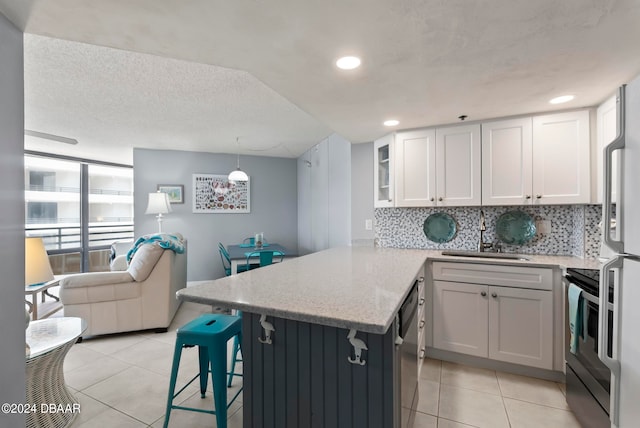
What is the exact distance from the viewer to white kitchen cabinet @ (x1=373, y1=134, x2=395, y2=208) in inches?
118

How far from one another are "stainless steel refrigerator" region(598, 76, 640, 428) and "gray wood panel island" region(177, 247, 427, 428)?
0.78m

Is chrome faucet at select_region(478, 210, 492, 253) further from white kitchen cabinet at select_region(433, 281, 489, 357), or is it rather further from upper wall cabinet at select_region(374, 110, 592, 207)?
white kitchen cabinet at select_region(433, 281, 489, 357)

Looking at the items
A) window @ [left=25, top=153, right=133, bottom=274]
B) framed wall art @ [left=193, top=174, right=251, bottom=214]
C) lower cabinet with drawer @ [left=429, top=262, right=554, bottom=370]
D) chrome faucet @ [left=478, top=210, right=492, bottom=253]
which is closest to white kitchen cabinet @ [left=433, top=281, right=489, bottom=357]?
lower cabinet with drawer @ [left=429, top=262, right=554, bottom=370]

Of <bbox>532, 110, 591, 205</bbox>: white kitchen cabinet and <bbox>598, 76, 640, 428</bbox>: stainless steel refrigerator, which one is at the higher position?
<bbox>532, 110, 591, 205</bbox>: white kitchen cabinet

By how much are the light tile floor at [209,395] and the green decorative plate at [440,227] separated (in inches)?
46.5

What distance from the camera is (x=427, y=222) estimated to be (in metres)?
3.08

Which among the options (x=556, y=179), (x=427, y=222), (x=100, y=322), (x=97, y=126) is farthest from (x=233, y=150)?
(x=556, y=179)

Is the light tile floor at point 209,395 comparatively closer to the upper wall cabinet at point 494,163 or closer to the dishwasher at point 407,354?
the dishwasher at point 407,354

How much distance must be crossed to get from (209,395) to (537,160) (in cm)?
313

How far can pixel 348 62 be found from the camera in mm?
1577

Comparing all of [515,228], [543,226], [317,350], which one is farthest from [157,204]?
[543,226]

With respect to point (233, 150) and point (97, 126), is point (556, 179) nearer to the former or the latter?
point (233, 150)

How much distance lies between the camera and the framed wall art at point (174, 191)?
5047 mm

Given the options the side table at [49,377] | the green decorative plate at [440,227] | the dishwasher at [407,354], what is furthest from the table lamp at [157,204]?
the dishwasher at [407,354]
